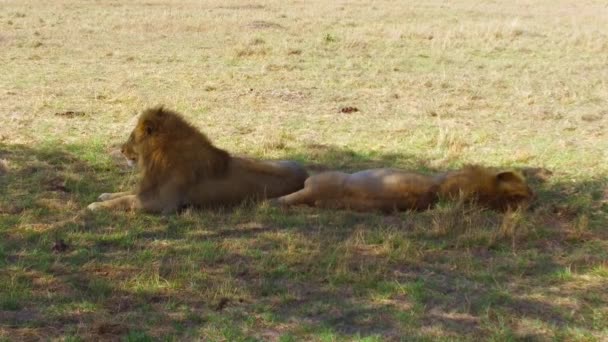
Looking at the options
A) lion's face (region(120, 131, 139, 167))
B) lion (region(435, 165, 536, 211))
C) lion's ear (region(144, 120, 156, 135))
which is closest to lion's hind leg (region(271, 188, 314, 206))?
lion (region(435, 165, 536, 211))

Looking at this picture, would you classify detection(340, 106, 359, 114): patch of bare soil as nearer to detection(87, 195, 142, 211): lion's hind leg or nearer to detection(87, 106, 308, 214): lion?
detection(87, 106, 308, 214): lion

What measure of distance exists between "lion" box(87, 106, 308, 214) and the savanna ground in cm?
19

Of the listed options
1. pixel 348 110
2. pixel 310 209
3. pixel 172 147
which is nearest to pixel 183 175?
pixel 172 147

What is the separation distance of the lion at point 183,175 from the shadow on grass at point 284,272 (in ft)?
0.56

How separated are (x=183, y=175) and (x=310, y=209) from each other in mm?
1065

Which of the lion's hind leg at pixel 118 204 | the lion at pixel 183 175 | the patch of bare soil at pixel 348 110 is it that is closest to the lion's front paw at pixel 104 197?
the lion at pixel 183 175

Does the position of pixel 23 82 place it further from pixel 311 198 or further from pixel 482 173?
pixel 482 173

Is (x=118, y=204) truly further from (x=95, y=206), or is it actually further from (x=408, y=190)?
(x=408, y=190)

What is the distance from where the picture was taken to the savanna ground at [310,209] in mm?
4805

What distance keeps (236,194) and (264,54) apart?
10.4m

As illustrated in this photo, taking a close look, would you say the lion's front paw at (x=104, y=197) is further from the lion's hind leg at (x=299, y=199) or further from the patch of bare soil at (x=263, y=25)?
the patch of bare soil at (x=263, y=25)

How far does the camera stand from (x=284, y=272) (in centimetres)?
550

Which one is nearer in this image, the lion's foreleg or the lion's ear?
the lion's ear

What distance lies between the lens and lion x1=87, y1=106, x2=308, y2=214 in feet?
22.8
